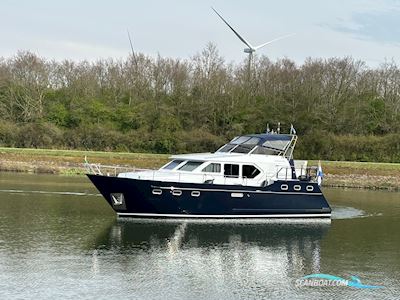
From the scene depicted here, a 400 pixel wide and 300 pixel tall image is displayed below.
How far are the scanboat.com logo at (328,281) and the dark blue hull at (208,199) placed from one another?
374 inches

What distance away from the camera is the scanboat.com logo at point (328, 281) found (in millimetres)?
15781

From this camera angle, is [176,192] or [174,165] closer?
[176,192]

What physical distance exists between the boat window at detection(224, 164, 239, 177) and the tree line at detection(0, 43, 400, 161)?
35.3 metres

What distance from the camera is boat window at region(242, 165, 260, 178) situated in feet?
88.0

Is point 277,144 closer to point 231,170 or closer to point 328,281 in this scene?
point 231,170

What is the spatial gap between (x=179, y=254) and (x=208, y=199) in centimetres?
689

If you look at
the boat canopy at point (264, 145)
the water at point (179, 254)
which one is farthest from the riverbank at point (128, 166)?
the boat canopy at point (264, 145)

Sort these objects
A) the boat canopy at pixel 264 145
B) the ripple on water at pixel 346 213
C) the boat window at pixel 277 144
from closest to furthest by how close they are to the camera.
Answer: the boat canopy at pixel 264 145 → the boat window at pixel 277 144 → the ripple on water at pixel 346 213

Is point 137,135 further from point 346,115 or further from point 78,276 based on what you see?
point 78,276

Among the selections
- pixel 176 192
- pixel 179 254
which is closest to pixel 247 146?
pixel 176 192

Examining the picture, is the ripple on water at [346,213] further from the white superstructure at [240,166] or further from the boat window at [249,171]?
the boat window at [249,171]

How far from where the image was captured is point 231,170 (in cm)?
2658

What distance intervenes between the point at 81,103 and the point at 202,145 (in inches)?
660

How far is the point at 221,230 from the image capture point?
948 inches
